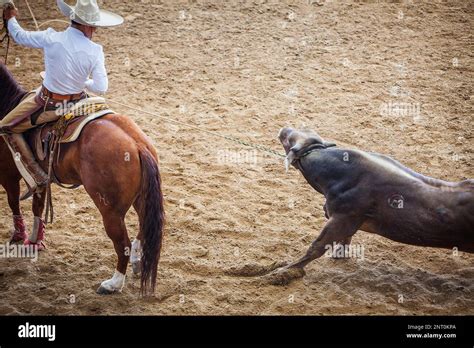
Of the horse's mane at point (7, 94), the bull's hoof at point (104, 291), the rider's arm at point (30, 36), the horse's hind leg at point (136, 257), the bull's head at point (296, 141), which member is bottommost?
the bull's hoof at point (104, 291)

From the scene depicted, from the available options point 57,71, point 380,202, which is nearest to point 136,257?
point 57,71

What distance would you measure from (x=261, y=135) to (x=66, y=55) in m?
3.52

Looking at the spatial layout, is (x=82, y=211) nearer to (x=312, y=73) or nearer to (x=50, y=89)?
(x=50, y=89)

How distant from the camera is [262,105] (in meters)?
9.05

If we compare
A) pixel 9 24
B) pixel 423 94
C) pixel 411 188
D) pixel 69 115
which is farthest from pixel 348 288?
pixel 423 94

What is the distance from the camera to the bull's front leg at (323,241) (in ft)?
18.7

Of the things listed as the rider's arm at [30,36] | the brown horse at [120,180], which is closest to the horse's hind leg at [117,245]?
the brown horse at [120,180]

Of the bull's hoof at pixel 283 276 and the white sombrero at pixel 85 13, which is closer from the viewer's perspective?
the white sombrero at pixel 85 13

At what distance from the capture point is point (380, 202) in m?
5.62

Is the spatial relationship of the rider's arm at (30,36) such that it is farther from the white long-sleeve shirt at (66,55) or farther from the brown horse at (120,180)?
the brown horse at (120,180)

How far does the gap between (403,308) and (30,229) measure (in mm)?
3910

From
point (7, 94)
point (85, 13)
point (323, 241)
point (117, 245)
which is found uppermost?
point (85, 13)

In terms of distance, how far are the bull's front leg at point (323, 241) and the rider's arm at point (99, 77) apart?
90.9 inches

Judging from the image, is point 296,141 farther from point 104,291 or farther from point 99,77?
point 104,291
